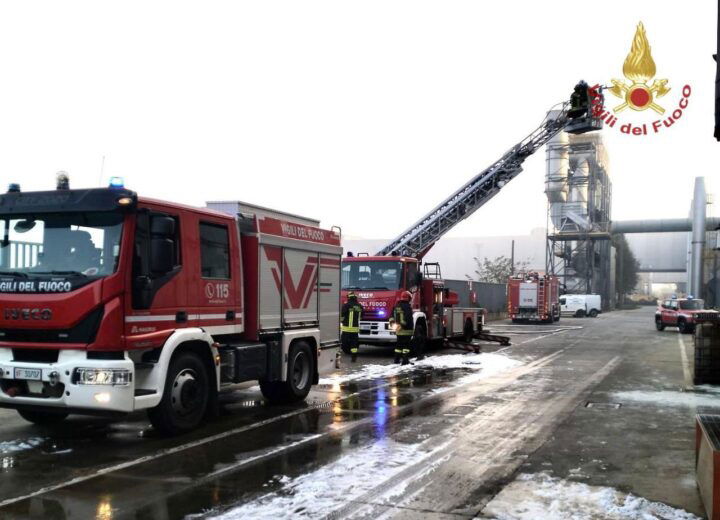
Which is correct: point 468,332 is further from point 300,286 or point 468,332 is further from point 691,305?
point 691,305

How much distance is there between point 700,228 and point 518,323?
2626 centimetres

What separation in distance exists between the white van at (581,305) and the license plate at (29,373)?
4731cm

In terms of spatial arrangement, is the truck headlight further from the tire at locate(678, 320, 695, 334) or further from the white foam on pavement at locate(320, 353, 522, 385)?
the tire at locate(678, 320, 695, 334)

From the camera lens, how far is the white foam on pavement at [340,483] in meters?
4.95

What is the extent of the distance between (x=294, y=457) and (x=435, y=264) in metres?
12.5

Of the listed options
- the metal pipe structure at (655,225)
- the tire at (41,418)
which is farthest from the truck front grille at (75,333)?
the metal pipe structure at (655,225)

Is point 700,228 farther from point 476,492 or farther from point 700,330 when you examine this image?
point 476,492

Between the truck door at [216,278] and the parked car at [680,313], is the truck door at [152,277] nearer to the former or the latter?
the truck door at [216,278]

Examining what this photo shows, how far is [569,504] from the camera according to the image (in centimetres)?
520

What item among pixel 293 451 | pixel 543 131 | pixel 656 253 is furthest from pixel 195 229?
pixel 656 253

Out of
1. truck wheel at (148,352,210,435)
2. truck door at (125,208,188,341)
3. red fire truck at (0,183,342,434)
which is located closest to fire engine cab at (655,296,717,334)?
red fire truck at (0,183,342,434)

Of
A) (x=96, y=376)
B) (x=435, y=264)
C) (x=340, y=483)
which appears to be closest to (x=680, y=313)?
(x=435, y=264)

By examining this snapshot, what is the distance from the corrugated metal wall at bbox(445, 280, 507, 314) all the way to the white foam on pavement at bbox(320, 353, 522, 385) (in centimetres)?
1787

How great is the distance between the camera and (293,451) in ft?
22.4
